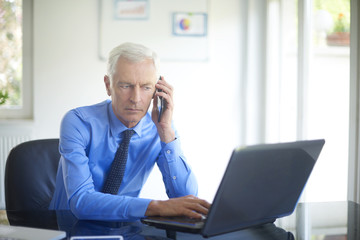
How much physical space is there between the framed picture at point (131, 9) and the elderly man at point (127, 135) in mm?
1963

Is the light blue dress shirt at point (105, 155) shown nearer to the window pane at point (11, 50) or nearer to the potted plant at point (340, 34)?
the potted plant at point (340, 34)

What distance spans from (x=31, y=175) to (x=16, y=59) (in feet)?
7.37

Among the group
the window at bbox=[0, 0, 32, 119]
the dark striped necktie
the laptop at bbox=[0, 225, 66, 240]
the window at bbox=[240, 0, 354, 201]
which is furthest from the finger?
the window at bbox=[0, 0, 32, 119]

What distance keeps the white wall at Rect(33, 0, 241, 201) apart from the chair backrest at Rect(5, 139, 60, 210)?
5.90 feet

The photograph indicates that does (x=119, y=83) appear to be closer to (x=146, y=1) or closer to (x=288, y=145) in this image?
(x=288, y=145)

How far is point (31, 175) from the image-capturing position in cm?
177

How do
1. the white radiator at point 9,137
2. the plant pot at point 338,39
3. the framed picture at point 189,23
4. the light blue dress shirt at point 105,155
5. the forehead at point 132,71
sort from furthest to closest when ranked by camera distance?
1. the framed picture at point 189,23
2. the white radiator at point 9,137
3. the plant pot at point 338,39
4. the forehead at point 132,71
5. the light blue dress shirt at point 105,155

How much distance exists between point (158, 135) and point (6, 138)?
7.09 feet

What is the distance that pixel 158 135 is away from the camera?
179 cm

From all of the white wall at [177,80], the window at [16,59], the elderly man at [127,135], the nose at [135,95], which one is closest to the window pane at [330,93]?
the white wall at [177,80]

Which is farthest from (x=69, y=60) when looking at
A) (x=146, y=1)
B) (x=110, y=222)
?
(x=110, y=222)

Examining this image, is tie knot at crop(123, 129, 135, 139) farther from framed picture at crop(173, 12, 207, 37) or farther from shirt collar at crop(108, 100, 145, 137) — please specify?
framed picture at crop(173, 12, 207, 37)

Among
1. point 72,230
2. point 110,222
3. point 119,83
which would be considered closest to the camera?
point 72,230

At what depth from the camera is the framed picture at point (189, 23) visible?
143 inches
